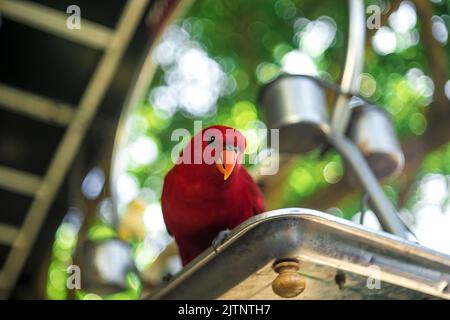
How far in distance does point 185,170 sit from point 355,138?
555 millimetres

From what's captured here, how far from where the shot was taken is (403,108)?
392 centimetres

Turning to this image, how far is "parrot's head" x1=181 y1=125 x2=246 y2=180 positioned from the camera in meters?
1.73

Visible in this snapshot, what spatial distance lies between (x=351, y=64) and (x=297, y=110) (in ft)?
0.88

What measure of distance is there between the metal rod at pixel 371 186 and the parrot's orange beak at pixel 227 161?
1.02ft

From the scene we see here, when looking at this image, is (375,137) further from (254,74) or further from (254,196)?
(254,74)

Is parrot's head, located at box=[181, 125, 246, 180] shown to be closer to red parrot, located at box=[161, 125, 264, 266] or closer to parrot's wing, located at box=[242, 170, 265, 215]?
red parrot, located at box=[161, 125, 264, 266]

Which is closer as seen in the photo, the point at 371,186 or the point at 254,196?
the point at 371,186

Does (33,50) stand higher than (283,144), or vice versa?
(33,50)

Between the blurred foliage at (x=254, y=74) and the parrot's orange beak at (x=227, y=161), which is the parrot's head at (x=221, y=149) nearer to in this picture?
the parrot's orange beak at (x=227, y=161)

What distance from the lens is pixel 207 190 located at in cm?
180

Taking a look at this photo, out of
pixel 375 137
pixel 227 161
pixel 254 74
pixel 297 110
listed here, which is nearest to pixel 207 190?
pixel 227 161

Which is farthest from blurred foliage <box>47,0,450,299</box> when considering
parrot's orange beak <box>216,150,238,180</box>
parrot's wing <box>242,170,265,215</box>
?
parrot's orange beak <box>216,150,238,180</box>

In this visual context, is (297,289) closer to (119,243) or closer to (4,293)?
(119,243)
